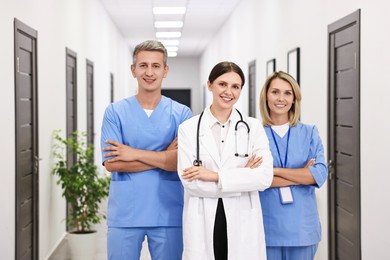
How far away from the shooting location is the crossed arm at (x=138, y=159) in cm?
207

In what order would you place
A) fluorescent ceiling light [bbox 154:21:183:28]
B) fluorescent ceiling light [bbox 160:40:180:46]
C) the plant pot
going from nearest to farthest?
the plant pot
fluorescent ceiling light [bbox 154:21:183:28]
fluorescent ceiling light [bbox 160:40:180:46]

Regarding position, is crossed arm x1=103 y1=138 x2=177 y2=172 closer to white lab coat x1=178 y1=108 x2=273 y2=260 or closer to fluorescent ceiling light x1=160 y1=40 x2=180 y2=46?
white lab coat x1=178 y1=108 x2=273 y2=260

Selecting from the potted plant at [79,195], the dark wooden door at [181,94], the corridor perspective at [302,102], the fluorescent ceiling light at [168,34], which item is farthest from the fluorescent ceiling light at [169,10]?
the dark wooden door at [181,94]

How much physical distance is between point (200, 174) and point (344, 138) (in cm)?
175

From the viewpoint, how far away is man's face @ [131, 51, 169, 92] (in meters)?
2.12

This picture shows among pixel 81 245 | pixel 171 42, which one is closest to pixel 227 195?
pixel 81 245

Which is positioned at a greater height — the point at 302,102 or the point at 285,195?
the point at 302,102

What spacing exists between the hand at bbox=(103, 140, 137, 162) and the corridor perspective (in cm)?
118

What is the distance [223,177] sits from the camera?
186 cm

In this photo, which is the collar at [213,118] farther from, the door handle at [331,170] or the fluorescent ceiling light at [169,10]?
the fluorescent ceiling light at [169,10]

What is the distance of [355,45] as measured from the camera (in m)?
3.18

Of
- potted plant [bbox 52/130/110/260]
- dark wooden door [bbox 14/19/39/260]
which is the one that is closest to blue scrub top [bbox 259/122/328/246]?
dark wooden door [bbox 14/19/39/260]

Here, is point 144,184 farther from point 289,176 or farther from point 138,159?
point 289,176

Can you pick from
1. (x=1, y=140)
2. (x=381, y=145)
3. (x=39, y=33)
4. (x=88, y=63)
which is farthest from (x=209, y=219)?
(x=88, y=63)
